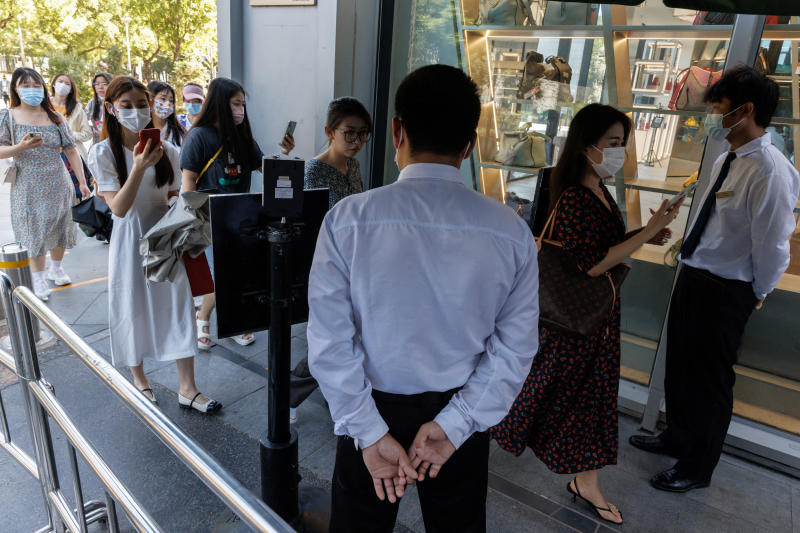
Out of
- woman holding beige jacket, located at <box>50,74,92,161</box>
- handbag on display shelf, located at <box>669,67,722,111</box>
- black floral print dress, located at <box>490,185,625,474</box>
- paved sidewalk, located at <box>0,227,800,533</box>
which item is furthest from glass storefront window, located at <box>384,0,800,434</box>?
woman holding beige jacket, located at <box>50,74,92,161</box>

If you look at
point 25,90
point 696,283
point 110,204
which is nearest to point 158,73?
point 25,90

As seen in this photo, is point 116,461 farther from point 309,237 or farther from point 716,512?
point 716,512

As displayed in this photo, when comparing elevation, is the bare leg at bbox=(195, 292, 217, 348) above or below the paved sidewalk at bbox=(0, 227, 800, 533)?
above

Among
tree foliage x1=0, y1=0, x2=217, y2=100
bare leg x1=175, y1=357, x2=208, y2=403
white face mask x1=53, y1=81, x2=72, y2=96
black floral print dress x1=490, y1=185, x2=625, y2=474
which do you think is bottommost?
bare leg x1=175, y1=357, x2=208, y2=403

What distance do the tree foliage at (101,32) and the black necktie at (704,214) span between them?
20031 millimetres

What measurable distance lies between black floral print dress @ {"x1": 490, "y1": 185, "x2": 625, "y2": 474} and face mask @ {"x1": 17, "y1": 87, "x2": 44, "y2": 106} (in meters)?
4.81

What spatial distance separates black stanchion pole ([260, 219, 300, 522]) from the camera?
206 centimetres

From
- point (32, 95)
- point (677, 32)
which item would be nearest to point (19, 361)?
point (32, 95)

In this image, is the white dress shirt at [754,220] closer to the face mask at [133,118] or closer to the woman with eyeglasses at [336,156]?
the woman with eyeglasses at [336,156]

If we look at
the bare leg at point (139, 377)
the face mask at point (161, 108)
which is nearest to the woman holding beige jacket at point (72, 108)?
the face mask at point (161, 108)

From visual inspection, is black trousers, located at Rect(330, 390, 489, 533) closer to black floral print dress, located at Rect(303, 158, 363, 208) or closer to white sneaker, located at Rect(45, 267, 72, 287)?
black floral print dress, located at Rect(303, 158, 363, 208)

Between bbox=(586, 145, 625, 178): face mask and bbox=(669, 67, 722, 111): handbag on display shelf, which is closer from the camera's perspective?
bbox=(586, 145, 625, 178): face mask

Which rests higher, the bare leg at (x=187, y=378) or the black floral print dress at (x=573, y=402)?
the black floral print dress at (x=573, y=402)

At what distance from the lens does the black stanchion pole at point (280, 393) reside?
2.06m
